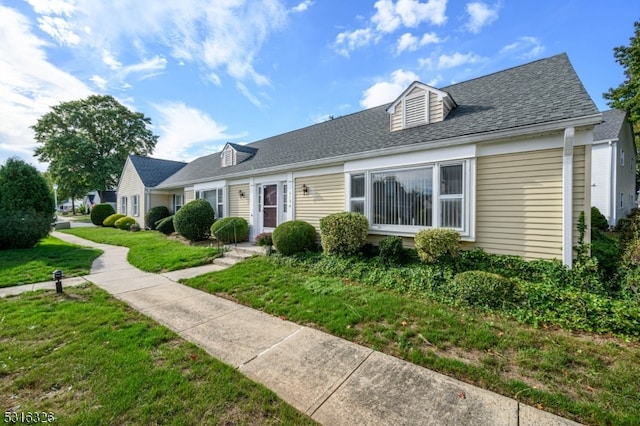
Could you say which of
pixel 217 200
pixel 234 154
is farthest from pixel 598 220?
pixel 217 200

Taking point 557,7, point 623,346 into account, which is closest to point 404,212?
point 623,346

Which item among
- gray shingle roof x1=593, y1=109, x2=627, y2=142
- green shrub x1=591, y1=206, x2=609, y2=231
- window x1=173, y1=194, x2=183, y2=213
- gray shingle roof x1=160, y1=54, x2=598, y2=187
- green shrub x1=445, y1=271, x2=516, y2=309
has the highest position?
gray shingle roof x1=593, y1=109, x2=627, y2=142

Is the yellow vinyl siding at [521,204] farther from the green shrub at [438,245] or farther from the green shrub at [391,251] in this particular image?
the green shrub at [391,251]

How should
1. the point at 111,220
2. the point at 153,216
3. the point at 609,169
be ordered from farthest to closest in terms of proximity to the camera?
1. the point at 111,220
2. the point at 153,216
3. the point at 609,169

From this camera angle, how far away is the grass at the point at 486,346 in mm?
2435

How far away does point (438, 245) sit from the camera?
571cm

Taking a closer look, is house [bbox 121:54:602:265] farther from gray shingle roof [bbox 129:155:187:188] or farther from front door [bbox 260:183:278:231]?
gray shingle roof [bbox 129:155:187:188]

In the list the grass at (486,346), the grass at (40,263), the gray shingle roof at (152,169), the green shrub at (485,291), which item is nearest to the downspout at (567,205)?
the green shrub at (485,291)

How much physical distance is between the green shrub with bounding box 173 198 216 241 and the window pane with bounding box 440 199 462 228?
1010cm

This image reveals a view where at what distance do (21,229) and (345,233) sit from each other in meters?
12.5

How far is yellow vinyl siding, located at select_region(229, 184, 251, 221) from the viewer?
11738 mm

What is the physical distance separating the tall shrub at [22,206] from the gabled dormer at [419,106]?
1417cm

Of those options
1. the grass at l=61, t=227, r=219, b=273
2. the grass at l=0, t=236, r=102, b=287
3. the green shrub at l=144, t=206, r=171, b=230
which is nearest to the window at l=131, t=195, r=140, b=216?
the green shrub at l=144, t=206, r=171, b=230

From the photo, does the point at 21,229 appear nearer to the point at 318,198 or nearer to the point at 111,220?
the point at 318,198
